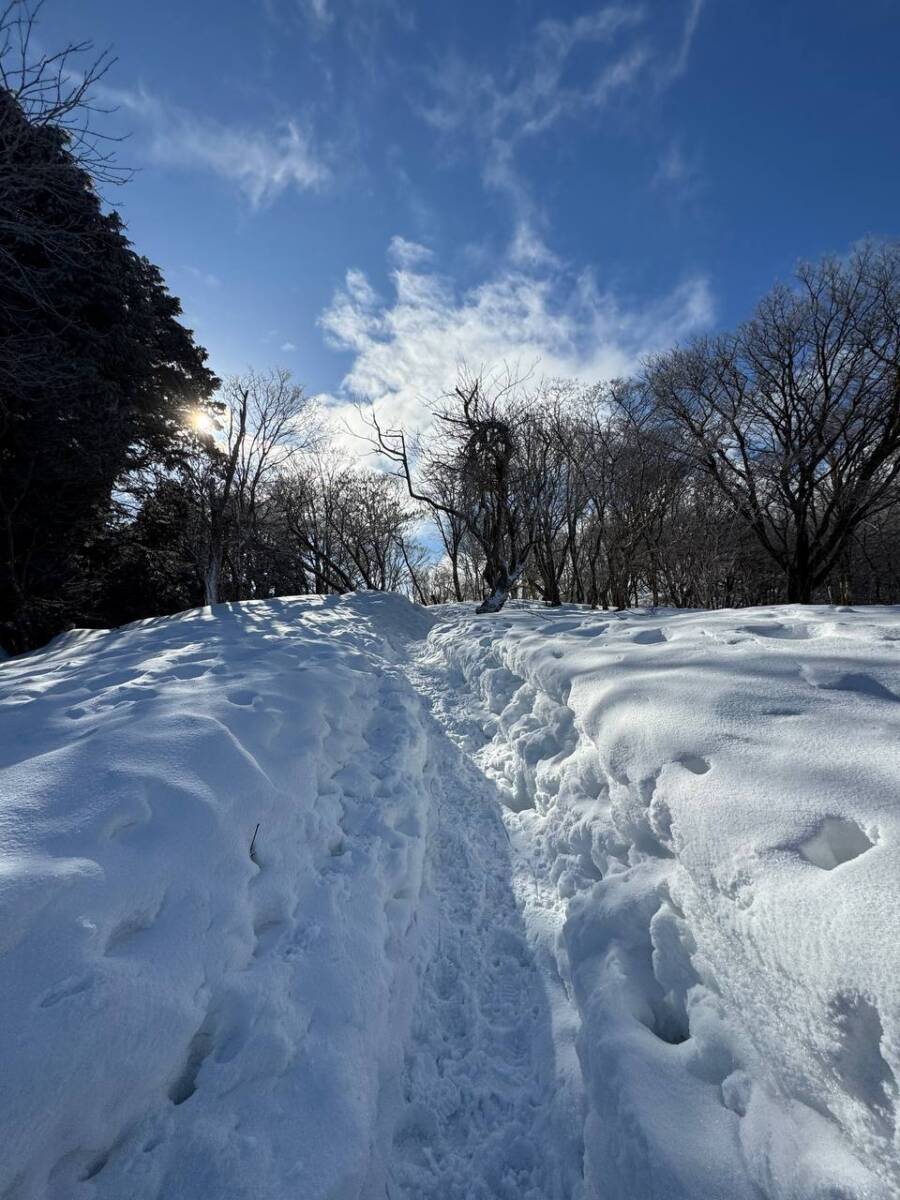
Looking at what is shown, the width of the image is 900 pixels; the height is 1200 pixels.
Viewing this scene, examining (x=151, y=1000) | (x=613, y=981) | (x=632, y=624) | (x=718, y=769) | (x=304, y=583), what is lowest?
(x=613, y=981)

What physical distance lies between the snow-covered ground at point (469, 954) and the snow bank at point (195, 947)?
0.01 meters

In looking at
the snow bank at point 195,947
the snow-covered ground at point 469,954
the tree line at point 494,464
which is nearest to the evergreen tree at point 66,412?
the tree line at point 494,464

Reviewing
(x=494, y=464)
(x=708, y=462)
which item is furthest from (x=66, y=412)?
(x=708, y=462)

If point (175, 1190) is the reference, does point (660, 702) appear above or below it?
above


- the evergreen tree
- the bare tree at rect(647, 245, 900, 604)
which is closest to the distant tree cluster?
the bare tree at rect(647, 245, 900, 604)

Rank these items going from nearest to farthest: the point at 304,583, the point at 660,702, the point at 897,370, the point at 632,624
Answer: the point at 660,702 → the point at 632,624 → the point at 897,370 → the point at 304,583

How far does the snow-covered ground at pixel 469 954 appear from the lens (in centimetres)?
123

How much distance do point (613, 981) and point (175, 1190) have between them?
5.31 feet

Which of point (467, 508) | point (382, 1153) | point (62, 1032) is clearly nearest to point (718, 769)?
point (382, 1153)

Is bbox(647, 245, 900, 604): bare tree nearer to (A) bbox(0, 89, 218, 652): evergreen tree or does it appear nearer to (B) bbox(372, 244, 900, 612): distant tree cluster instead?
(B) bbox(372, 244, 900, 612): distant tree cluster

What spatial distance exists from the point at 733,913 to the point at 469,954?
1366 mm

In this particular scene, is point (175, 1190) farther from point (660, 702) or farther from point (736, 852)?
point (660, 702)

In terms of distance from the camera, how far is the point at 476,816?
11.2ft

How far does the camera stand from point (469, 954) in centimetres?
229
